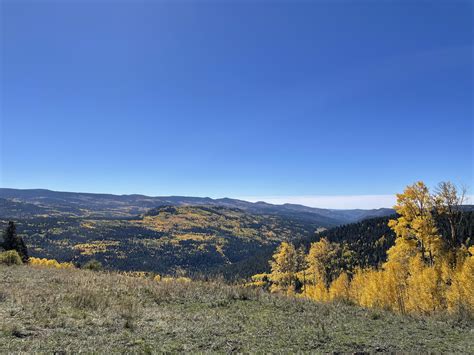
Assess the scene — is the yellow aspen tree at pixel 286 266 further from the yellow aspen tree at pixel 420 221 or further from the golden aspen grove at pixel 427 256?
the yellow aspen tree at pixel 420 221

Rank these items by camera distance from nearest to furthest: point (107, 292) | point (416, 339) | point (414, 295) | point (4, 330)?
point (4, 330) → point (416, 339) → point (107, 292) → point (414, 295)

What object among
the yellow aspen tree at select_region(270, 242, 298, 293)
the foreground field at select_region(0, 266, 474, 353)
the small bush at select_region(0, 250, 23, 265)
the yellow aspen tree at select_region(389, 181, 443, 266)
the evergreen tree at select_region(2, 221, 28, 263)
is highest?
the yellow aspen tree at select_region(389, 181, 443, 266)

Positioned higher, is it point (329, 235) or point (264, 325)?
point (264, 325)

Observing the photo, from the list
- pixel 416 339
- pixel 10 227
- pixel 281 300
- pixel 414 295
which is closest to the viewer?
pixel 416 339

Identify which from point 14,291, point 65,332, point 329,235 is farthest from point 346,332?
point 329,235

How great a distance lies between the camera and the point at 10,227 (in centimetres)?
4969

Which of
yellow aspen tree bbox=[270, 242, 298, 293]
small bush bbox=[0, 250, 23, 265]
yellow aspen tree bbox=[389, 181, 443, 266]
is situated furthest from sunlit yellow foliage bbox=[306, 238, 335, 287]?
small bush bbox=[0, 250, 23, 265]

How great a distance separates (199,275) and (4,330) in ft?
35.9

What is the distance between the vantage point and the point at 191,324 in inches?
372

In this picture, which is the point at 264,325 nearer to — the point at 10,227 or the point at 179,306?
the point at 179,306

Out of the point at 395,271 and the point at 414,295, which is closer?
the point at 414,295

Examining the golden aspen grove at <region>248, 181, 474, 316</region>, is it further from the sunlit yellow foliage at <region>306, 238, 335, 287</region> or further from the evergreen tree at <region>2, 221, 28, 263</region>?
the evergreen tree at <region>2, 221, 28, 263</region>

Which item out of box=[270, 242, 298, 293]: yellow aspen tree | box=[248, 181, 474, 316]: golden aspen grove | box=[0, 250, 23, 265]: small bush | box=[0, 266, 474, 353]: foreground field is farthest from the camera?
box=[270, 242, 298, 293]: yellow aspen tree

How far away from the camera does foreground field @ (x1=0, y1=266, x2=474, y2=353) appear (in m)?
7.59
